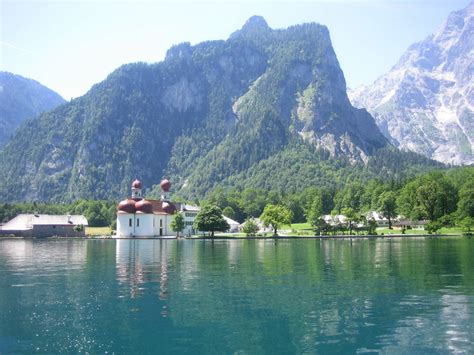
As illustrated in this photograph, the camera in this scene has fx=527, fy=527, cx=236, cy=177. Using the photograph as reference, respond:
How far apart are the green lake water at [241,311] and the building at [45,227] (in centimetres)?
11752

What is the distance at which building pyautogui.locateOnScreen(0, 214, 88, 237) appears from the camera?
160625 millimetres

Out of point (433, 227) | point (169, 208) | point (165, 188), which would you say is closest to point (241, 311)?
point (433, 227)

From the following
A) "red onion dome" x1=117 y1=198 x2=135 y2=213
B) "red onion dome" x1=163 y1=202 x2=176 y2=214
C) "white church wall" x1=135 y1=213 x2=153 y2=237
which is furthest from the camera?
"red onion dome" x1=163 y1=202 x2=176 y2=214

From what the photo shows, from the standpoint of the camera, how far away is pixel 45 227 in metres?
162

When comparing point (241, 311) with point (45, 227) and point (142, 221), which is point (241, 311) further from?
point (45, 227)

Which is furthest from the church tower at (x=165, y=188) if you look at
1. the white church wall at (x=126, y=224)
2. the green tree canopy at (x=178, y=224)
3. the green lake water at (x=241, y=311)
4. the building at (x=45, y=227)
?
the green lake water at (x=241, y=311)

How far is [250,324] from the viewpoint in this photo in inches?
1035

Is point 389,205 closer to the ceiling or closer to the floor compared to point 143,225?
closer to the ceiling

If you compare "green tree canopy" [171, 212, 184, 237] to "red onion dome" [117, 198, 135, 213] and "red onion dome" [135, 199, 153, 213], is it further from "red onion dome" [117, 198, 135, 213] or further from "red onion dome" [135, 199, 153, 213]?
"red onion dome" [117, 198, 135, 213]

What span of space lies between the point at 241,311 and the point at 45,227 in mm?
145518

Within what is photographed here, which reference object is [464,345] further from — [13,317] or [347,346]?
[13,317]

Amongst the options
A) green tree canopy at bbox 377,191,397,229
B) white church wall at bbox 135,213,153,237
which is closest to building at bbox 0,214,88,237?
white church wall at bbox 135,213,153,237

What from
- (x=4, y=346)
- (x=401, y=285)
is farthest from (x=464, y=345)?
(x=4, y=346)

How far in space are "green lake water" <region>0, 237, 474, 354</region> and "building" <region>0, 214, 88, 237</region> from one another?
118 meters
